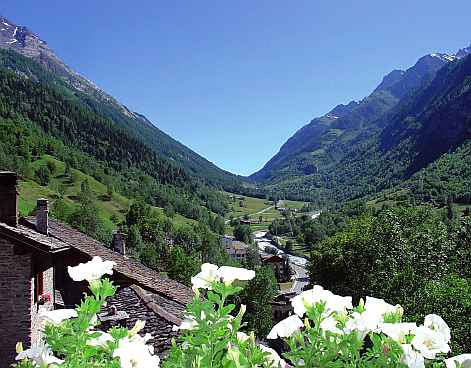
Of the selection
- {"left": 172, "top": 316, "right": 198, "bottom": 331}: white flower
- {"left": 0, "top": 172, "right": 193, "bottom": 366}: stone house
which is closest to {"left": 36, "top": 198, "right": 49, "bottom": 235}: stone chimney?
{"left": 0, "top": 172, "right": 193, "bottom": 366}: stone house

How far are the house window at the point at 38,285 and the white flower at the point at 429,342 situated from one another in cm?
1052

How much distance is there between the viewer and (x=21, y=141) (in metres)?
140

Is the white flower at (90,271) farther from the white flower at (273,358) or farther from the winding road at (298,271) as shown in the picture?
the winding road at (298,271)

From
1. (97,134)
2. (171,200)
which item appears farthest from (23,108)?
(171,200)

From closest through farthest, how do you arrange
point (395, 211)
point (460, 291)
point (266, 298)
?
point (460, 291), point (395, 211), point (266, 298)

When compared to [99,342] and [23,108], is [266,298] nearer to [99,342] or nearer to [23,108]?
[99,342]

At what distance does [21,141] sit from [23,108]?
46895 millimetres

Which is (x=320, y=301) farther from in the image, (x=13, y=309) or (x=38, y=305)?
(x=38, y=305)

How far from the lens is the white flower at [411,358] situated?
2580 millimetres

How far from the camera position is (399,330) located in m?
2.72

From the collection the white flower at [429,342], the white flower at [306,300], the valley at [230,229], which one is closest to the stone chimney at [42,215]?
the valley at [230,229]

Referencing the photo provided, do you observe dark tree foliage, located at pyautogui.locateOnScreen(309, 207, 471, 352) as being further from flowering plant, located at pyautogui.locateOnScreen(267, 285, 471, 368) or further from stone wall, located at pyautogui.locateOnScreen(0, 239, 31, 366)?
flowering plant, located at pyautogui.locateOnScreen(267, 285, 471, 368)

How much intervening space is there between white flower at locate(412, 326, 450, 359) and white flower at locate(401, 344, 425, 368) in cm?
6

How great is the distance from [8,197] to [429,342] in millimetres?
11598
